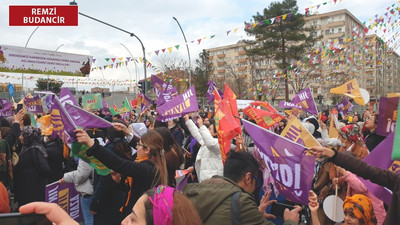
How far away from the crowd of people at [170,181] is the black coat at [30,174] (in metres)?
0.01

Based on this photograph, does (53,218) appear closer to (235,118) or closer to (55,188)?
(55,188)

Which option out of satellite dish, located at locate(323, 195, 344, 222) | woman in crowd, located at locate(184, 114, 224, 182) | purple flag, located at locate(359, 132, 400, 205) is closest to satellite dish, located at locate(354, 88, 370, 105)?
woman in crowd, located at locate(184, 114, 224, 182)

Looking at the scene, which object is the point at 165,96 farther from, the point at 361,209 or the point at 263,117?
the point at 361,209

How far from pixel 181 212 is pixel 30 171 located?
4.08m

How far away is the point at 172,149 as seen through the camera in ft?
13.0

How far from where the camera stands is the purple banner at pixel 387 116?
4086 mm

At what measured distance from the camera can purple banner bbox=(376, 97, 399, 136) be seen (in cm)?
409

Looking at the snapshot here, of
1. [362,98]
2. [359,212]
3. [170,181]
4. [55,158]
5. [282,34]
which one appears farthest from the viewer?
[282,34]

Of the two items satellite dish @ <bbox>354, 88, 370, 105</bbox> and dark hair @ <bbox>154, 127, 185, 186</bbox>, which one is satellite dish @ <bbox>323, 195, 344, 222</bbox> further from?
satellite dish @ <bbox>354, 88, 370, 105</bbox>

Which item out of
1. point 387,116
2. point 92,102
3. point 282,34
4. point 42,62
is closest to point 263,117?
point 387,116

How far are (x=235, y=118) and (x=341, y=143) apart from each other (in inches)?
94.6

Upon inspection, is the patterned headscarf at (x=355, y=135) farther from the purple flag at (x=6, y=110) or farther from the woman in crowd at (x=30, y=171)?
the purple flag at (x=6, y=110)

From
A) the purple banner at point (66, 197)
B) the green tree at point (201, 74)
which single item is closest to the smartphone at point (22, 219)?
the purple banner at point (66, 197)

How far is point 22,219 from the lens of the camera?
1.40 metres
